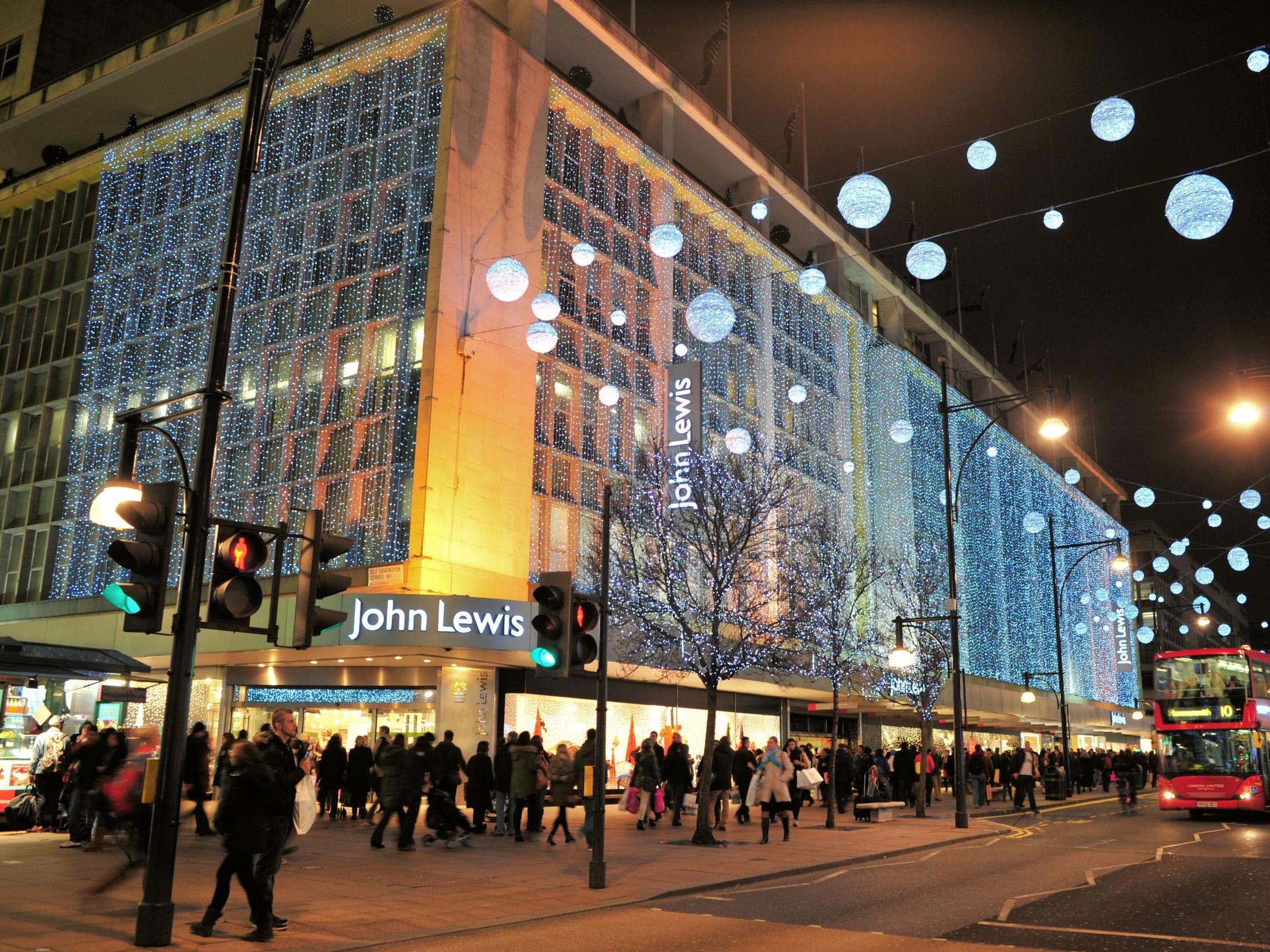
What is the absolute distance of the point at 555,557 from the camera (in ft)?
99.4

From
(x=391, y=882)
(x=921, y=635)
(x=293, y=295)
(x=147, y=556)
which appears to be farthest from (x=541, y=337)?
(x=921, y=635)

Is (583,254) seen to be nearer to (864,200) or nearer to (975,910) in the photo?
(864,200)

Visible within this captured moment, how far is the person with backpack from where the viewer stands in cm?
1769

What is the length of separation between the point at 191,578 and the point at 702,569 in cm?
1685

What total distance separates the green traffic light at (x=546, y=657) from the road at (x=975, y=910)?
2485mm

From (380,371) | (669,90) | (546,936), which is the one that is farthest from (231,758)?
(669,90)

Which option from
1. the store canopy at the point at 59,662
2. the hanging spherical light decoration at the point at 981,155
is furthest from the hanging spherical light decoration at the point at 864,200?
the store canopy at the point at 59,662

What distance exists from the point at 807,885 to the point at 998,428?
5649cm

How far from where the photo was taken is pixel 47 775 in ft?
58.2

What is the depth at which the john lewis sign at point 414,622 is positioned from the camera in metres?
24.0

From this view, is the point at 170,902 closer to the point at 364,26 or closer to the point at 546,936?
the point at 546,936

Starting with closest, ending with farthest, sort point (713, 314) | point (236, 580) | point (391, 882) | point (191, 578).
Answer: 1. point (236, 580)
2. point (191, 578)
3. point (391, 882)
4. point (713, 314)

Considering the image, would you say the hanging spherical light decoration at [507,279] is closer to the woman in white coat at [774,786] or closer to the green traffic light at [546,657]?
the woman in white coat at [774,786]

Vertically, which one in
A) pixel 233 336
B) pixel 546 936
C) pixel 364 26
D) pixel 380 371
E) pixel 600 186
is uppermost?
pixel 364 26
